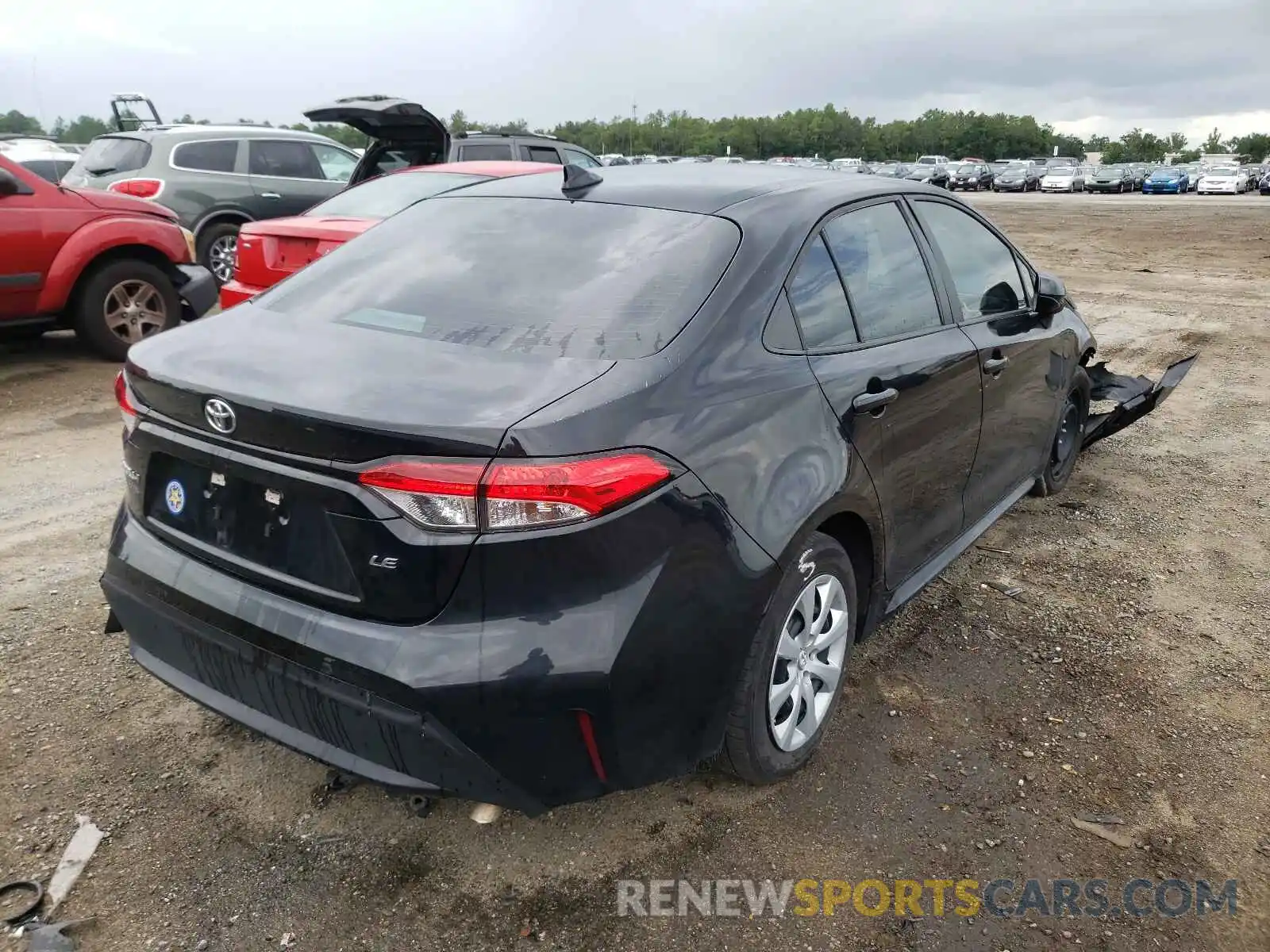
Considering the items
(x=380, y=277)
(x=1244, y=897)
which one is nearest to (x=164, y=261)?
(x=380, y=277)

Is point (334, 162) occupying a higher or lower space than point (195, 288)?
higher

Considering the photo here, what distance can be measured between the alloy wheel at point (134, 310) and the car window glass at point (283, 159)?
137 inches

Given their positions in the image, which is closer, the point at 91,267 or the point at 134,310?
the point at 91,267

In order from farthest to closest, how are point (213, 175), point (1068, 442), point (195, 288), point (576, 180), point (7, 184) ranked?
point (213, 175)
point (195, 288)
point (7, 184)
point (1068, 442)
point (576, 180)

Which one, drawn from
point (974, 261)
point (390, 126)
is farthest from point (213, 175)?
point (974, 261)

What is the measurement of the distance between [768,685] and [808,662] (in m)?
0.25

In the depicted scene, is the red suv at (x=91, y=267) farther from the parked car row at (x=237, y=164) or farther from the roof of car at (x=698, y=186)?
the roof of car at (x=698, y=186)

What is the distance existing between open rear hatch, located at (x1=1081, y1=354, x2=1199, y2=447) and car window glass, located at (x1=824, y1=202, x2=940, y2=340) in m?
2.47

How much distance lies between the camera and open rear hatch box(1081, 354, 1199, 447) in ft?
17.6

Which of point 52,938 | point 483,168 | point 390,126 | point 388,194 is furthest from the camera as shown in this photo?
point 390,126

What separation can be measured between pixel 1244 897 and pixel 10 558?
4.50 meters

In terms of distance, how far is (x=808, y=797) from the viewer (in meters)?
2.69

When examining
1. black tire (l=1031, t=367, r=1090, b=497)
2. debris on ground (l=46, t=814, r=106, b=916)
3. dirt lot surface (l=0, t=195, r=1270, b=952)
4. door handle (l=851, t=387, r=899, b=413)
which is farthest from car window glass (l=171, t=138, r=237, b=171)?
door handle (l=851, t=387, r=899, b=413)

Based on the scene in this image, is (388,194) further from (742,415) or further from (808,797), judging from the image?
(808,797)
